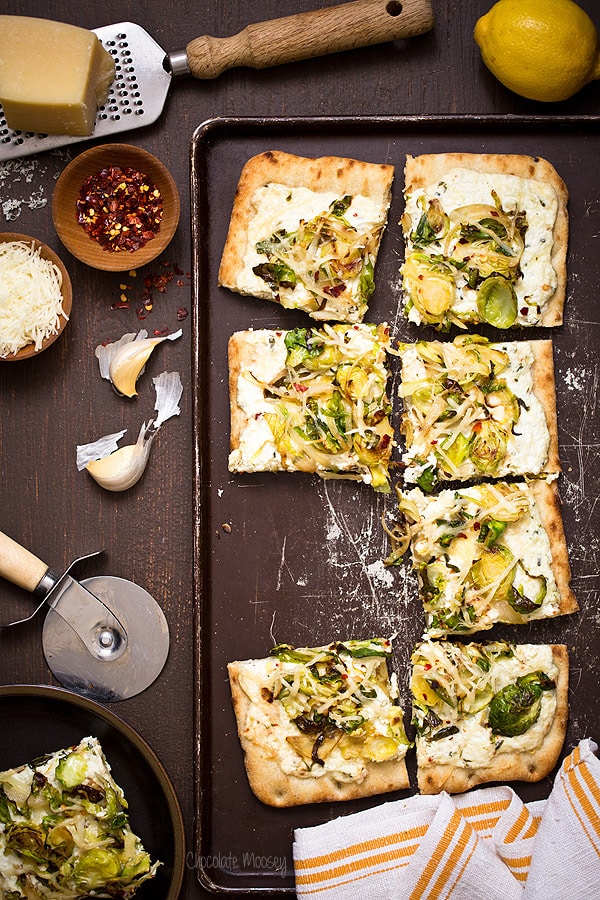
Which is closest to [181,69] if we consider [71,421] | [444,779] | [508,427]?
[71,421]

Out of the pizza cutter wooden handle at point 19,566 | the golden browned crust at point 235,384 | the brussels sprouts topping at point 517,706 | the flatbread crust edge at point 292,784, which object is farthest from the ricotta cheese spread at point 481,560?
the pizza cutter wooden handle at point 19,566

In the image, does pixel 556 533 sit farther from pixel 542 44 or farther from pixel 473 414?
pixel 542 44

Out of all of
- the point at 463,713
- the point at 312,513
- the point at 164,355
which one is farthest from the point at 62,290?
the point at 463,713

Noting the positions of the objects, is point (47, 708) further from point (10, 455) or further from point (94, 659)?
point (10, 455)

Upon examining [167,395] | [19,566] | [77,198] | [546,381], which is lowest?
[19,566]

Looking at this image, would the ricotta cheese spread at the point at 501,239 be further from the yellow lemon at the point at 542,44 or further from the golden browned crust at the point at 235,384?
the golden browned crust at the point at 235,384

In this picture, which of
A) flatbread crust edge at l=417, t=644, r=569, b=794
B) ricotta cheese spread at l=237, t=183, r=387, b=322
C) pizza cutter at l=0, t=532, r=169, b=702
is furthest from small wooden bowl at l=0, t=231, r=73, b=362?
flatbread crust edge at l=417, t=644, r=569, b=794

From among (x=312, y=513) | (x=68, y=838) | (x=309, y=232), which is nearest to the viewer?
(x=68, y=838)

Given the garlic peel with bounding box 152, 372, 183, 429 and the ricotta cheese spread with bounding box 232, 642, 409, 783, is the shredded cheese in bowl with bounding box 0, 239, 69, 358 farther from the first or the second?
the ricotta cheese spread with bounding box 232, 642, 409, 783
